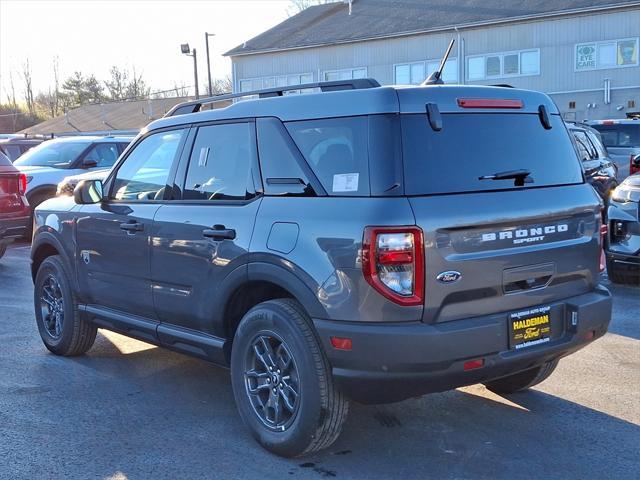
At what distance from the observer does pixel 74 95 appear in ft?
251

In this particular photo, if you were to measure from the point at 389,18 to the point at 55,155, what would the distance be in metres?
26.1

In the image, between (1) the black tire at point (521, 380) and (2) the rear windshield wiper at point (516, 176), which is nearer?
(2) the rear windshield wiper at point (516, 176)

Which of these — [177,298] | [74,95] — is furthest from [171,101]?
[177,298]

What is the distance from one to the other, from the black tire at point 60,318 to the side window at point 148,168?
0.98 meters

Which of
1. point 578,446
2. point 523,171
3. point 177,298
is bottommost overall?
point 578,446

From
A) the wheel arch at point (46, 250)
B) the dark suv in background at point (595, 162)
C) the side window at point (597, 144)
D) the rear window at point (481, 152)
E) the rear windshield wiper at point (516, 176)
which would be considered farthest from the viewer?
the side window at point (597, 144)

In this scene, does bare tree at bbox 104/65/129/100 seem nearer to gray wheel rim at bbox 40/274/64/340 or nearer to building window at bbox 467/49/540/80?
building window at bbox 467/49/540/80

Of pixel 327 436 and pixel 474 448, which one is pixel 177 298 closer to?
pixel 327 436

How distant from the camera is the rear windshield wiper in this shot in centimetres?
395

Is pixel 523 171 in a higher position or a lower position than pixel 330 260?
higher

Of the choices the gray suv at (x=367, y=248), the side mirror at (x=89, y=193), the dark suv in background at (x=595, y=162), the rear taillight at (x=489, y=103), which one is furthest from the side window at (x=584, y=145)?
the side mirror at (x=89, y=193)

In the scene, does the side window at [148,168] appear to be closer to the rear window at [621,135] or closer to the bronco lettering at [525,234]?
the bronco lettering at [525,234]

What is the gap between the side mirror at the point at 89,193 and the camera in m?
5.63

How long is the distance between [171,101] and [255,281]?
4474cm
